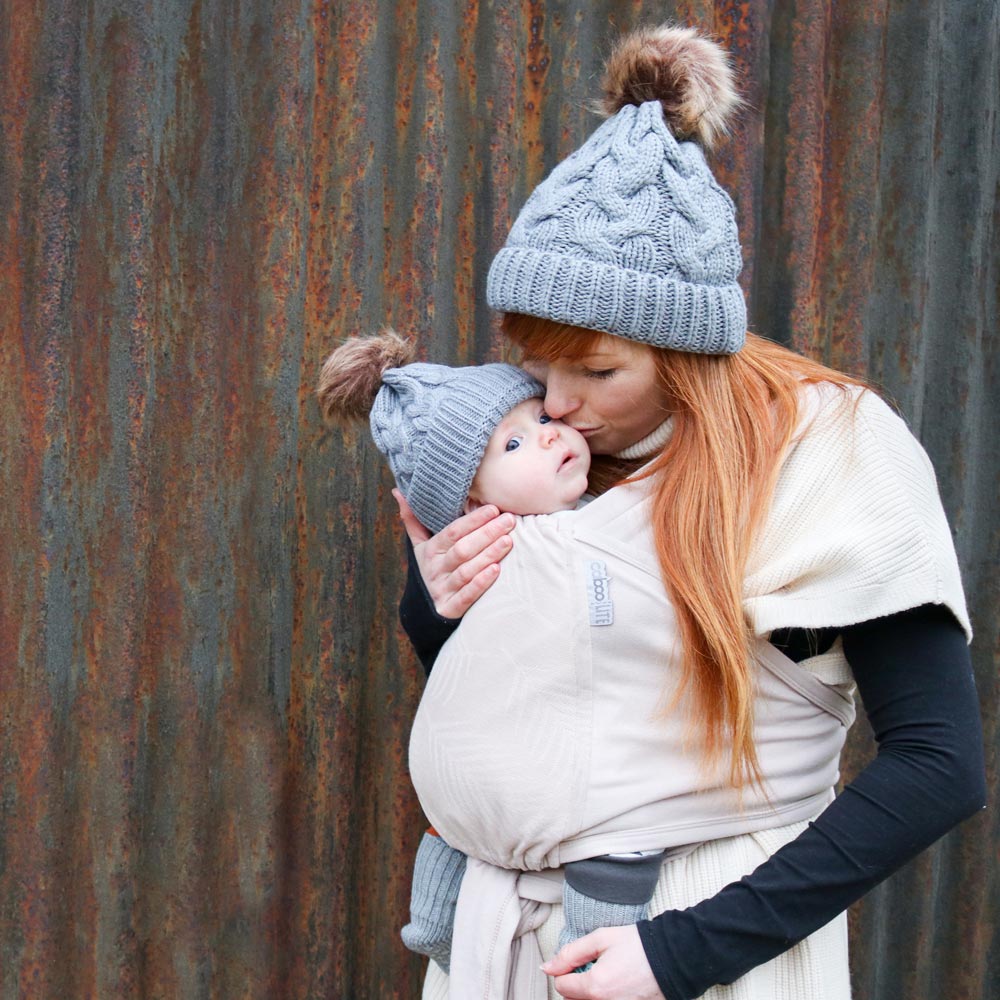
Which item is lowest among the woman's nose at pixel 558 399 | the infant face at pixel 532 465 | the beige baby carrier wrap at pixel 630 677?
the beige baby carrier wrap at pixel 630 677

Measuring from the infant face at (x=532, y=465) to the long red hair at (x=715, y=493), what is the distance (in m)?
0.10

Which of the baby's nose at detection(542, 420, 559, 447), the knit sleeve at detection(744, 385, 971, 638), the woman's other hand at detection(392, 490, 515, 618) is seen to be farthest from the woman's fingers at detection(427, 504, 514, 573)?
the knit sleeve at detection(744, 385, 971, 638)

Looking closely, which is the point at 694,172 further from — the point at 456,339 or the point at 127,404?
the point at 127,404

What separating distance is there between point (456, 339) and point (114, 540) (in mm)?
726

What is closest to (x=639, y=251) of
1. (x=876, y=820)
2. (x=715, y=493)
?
(x=715, y=493)

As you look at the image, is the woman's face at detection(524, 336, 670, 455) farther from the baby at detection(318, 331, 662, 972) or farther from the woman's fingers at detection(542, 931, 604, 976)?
the woman's fingers at detection(542, 931, 604, 976)

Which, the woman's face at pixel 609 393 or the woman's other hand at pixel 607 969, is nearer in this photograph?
the woman's other hand at pixel 607 969

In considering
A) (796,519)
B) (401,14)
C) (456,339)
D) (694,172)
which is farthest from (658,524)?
(401,14)

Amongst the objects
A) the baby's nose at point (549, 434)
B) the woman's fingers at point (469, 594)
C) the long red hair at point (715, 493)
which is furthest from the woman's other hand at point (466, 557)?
the long red hair at point (715, 493)

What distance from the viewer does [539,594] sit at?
138 cm

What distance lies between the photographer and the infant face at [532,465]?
1471 mm

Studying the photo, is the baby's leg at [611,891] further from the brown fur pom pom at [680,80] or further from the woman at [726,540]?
the brown fur pom pom at [680,80]

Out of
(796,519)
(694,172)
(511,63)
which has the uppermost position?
(511,63)

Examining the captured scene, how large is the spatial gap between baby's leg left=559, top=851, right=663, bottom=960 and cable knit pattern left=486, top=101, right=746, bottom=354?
670 millimetres
